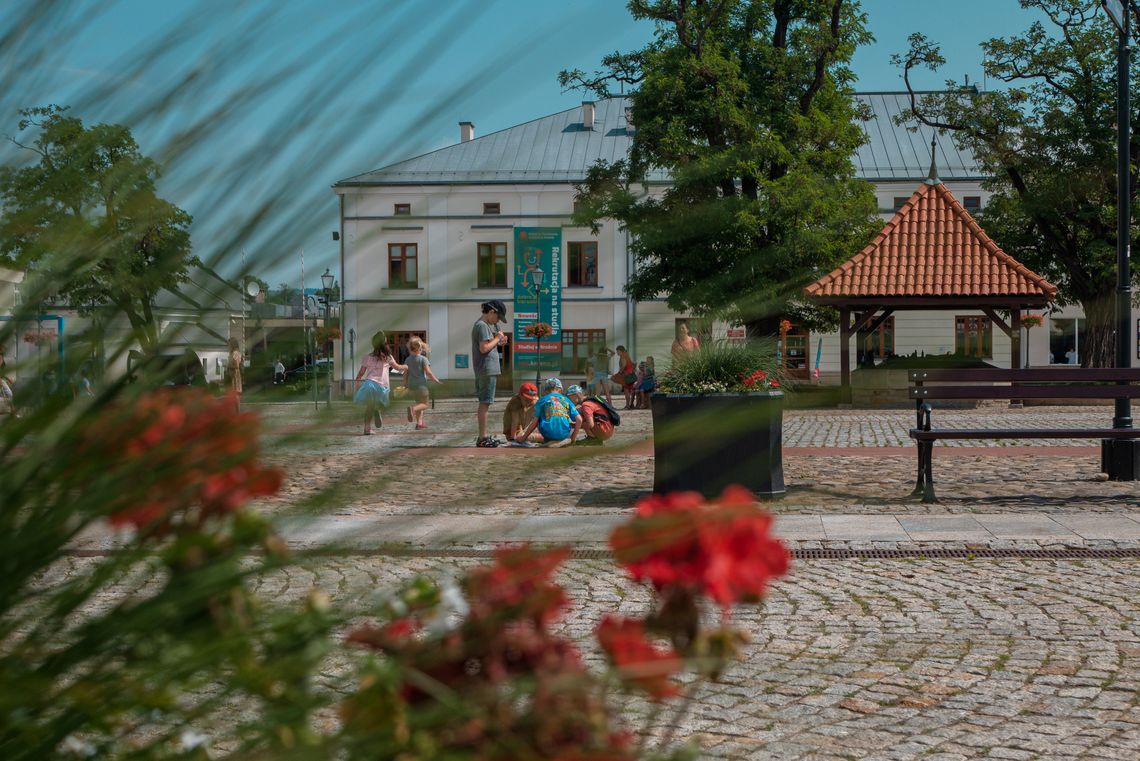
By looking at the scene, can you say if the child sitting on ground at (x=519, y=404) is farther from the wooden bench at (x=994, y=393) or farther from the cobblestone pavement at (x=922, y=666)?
the wooden bench at (x=994, y=393)

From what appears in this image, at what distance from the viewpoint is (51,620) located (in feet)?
2.39

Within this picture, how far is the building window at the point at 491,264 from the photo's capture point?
0.82m

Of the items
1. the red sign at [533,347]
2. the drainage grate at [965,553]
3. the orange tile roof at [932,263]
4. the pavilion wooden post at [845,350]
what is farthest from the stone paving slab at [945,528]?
the pavilion wooden post at [845,350]

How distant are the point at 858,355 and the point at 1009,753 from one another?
136 ft

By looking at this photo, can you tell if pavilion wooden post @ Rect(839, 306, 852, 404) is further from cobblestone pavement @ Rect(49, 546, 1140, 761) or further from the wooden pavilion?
cobblestone pavement @ Rect(49, 546, 1140, 761)

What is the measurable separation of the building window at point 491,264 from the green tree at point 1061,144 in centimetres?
2987

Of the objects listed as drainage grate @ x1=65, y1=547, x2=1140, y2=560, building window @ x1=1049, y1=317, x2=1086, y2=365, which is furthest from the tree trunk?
drainage grate @ x1=65, y1=547, x2=1140, y2=560

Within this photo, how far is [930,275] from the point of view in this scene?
26.8m

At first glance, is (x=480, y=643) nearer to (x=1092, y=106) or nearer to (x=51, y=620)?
(x=51, y=620)

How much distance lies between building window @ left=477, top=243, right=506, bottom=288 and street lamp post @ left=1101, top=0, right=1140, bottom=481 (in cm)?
1012

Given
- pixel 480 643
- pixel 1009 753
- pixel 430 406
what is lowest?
pixel 1009 753

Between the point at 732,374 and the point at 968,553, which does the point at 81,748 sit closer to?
the point at 968,553

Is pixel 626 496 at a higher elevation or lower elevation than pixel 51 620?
lower

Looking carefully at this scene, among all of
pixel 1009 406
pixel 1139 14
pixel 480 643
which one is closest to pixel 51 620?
pixel 480 643
